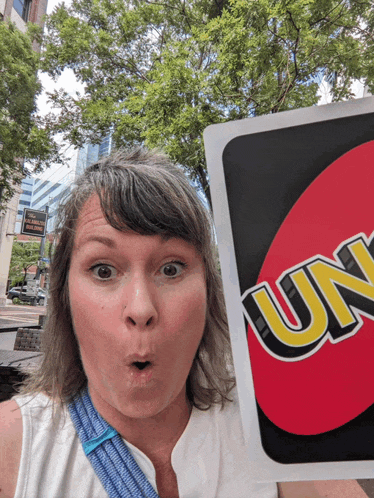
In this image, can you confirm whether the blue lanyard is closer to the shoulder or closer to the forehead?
the shoulder

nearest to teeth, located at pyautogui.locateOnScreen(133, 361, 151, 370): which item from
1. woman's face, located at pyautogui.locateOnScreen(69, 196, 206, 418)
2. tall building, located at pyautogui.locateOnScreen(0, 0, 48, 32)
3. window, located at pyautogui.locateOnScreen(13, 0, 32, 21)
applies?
woman's face, located at pyautogui.locateOnScreen(69, 196, 206, 418)

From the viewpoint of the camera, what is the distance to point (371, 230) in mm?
656

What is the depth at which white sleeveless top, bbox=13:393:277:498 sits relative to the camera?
0.78 meters

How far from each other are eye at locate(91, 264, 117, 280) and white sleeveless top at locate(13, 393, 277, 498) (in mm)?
349

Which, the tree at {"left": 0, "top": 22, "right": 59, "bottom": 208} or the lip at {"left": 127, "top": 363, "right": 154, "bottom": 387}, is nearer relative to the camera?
the lip at {"left": 127, "top": 363, "right": 154, "bottom": 387}

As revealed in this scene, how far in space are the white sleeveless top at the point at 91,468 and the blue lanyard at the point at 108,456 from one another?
2 centimetres

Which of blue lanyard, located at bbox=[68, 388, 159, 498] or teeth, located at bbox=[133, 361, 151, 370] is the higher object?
teeth, located at bbox=[133, 361, 151, 370]

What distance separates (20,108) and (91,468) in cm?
975

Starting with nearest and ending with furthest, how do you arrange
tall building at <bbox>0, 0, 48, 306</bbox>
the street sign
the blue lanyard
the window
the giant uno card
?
1. the giant uno card
2. the blue lanyard
3. the street sign
4. the window
5. tall building at <bbox>0, 0, 48, 306</bbox>

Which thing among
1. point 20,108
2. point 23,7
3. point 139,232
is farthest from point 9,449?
point 23,7

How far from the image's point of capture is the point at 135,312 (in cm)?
69

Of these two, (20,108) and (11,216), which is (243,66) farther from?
(11,216)

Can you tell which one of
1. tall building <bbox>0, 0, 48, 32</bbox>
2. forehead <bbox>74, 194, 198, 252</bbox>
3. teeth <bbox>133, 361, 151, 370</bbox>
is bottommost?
teeth <bbox>133, 361, 151, 370</bbox>

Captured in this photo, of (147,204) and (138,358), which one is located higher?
(147,204)
